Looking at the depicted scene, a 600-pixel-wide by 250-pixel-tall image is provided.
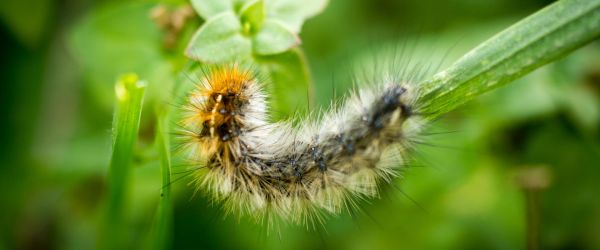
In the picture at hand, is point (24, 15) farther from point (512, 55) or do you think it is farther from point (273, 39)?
point (512, 55)

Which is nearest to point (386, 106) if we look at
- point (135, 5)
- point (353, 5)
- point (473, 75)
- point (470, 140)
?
point (473, 75)

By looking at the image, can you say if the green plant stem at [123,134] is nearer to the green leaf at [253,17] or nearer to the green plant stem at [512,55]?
the green leaf at [253,17]

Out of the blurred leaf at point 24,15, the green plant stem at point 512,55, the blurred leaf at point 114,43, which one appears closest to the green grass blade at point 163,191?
the blurred leaf at point 114,43

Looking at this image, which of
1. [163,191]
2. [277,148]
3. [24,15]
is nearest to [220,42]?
[277,148]

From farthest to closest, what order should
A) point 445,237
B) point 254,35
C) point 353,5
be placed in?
1. point 353,5
2. point 445,237
3. point 254,35

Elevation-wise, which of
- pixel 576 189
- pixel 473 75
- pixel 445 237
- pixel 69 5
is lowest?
pixel 445 237

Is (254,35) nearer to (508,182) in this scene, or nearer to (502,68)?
(502,68)
